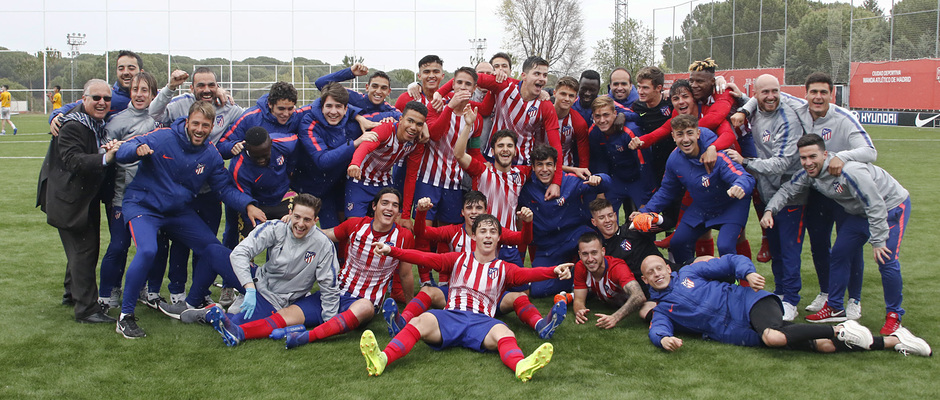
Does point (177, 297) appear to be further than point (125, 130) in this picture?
Yes

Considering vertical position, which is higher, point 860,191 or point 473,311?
point 860,191

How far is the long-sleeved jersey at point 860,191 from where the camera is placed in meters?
4.85

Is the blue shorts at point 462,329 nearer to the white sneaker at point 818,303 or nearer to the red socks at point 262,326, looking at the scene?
the red socks at point 262,326

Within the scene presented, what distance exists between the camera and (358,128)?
20.8ft

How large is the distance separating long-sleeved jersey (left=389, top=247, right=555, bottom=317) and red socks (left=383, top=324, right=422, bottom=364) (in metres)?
0.46

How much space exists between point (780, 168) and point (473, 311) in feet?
8.88

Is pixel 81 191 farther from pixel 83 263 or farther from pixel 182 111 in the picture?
pixel 182 111

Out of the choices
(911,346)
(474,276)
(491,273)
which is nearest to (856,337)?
(911,346)

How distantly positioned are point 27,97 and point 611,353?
44.7 metres

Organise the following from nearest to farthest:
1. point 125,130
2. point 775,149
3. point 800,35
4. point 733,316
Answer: point 733,316
point 125,130
point 775,149
point 800,35

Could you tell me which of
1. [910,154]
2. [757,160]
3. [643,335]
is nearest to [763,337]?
[643,335]

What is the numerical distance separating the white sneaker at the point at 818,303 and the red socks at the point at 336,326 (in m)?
3.58

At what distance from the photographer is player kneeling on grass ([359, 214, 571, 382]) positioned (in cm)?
417

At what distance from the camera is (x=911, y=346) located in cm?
445
